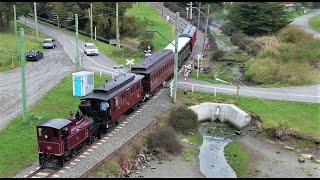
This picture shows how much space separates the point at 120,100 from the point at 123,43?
3575 centimetres

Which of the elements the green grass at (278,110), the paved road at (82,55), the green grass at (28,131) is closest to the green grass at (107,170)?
the green grass at (28,131)

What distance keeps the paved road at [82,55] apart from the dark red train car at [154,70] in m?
6.17

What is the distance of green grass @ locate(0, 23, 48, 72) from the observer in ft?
157

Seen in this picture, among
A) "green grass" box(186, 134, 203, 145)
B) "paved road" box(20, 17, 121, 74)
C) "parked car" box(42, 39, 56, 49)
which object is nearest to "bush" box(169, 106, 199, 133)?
"green grass" box(186, 134, 203, 145)

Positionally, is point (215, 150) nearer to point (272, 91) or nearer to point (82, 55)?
point (272, 91)

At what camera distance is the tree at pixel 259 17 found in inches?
2532

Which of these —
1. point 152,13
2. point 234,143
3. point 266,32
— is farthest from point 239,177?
point 152,13

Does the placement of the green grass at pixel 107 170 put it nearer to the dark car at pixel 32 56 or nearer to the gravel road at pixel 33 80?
the gravel road at pixel 33 80

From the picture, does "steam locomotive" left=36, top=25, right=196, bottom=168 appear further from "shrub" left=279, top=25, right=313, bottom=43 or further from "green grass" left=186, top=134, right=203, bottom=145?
"shrub" left=279, top=25, right=313, bottom=43

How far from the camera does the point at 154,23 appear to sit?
82250 millimetres

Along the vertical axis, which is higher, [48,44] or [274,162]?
[48,44]

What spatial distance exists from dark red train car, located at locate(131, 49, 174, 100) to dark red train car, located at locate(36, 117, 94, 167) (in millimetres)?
11545

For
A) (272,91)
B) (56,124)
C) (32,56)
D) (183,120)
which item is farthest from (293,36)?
(56,124)

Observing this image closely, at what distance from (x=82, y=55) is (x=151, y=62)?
17.4 m
